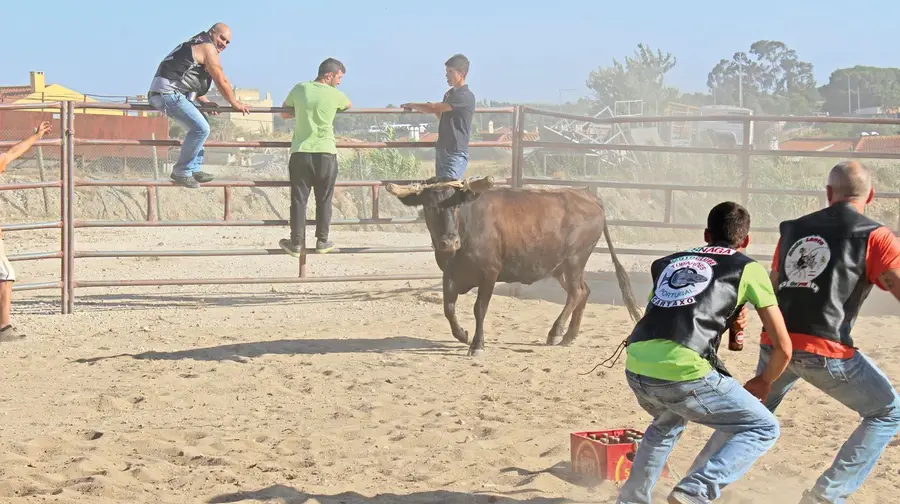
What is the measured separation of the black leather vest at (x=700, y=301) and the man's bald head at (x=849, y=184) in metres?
0.80

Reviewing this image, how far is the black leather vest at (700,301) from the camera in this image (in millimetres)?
4148

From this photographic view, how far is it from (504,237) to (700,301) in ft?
16.4

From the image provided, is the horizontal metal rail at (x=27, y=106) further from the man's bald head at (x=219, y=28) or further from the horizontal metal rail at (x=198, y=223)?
the man's bald head at (x=219, y=28)

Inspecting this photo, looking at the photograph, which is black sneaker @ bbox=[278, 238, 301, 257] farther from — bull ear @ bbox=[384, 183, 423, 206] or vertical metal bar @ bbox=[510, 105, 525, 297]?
vertical metal bar @ bbox=[510, 105, 525, 297]

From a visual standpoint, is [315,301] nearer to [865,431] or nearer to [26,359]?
[26,359]

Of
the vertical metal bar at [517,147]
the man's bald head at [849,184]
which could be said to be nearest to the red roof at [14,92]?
the vertical metal bar at [517,147]

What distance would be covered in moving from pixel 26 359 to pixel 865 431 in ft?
20.2

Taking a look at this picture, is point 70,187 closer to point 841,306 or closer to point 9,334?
point 9,334

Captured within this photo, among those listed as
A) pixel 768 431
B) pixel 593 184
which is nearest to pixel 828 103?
pixel 593 184

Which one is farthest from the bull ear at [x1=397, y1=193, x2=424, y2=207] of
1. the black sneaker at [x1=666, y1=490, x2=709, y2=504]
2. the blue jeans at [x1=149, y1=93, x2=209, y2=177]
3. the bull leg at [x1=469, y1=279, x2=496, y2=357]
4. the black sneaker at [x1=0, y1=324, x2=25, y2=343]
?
the black sneaker at [x1=666, y1=490, x2=709, y2=504]

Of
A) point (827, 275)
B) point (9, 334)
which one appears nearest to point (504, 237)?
point (9, 334)

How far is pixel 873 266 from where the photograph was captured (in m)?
4.56

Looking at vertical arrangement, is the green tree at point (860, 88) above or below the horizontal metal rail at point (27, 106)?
above

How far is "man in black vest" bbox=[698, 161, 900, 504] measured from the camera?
457 cm
